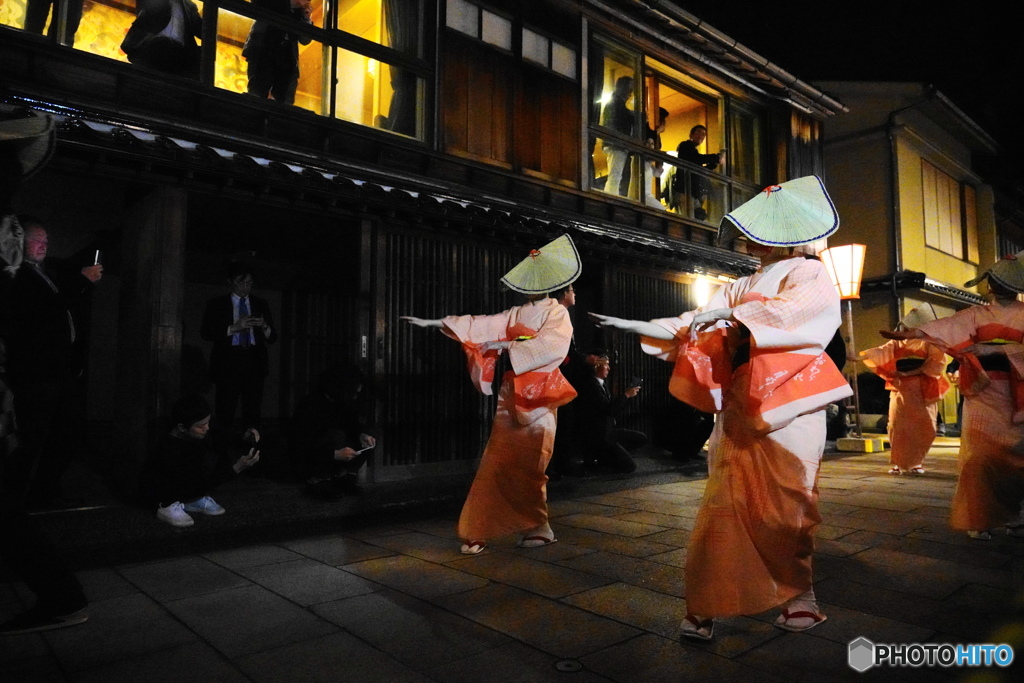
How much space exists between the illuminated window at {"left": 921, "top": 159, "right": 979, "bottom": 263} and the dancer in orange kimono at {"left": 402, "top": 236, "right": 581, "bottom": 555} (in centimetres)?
1608

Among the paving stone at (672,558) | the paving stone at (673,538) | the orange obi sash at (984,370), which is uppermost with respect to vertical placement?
the orange obi sash at (984,370)

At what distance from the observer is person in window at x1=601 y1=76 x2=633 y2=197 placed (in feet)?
33.8

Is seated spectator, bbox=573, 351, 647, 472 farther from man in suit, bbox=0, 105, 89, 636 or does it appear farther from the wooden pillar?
man in suit, bbox=0, 105, 89, 636

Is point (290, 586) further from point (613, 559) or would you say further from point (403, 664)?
point (613, 559)

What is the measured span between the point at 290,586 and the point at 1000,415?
18.3ft

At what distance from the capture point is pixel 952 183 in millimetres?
18453

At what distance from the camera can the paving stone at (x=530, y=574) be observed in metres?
3.79

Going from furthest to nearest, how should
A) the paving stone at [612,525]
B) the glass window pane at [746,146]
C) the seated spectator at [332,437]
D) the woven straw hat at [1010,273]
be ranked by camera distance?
the glass window pane at [746,146], the seated spectator at [332,437], the paving stone at [612,525], the woven straw hat at [1010,273]

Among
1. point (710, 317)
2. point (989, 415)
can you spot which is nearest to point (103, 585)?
point (710, 317)

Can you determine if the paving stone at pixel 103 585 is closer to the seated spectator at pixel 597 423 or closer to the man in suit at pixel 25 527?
the man in suit at pixel 25 527

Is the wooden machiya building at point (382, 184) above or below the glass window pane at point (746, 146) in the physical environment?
below

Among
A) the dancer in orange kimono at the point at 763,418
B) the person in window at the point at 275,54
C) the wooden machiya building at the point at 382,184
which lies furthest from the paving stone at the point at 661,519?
the person in window at the point at 275,54

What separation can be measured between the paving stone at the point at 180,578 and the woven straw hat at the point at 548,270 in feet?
9.73

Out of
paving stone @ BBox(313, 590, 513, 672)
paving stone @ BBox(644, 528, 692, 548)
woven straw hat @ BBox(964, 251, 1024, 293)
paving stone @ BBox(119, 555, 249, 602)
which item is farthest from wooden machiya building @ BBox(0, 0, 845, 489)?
woven straw hat @ BBox(964, 251, 1024, 293)
